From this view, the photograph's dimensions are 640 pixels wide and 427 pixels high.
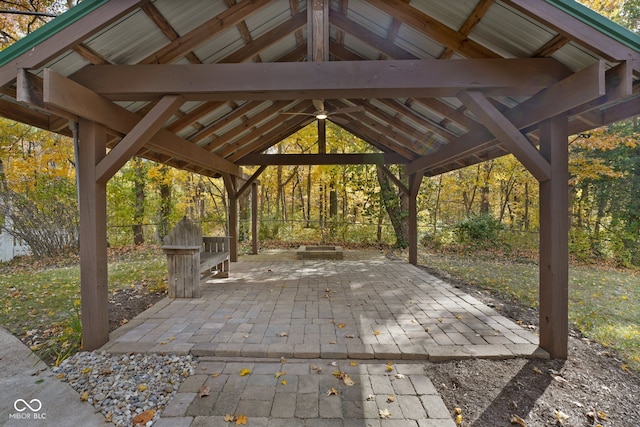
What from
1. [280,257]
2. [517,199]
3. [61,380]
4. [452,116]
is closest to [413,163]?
[452,116]

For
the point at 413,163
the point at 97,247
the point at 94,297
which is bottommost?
the point at 94,297


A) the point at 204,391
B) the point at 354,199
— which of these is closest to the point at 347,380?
the point at 204,391

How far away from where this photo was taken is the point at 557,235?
282 centimetres

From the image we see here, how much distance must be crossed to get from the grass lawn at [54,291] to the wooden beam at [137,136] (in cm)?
188

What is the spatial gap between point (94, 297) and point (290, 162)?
17.9 feet

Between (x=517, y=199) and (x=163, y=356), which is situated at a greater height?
(x=517, y=199)

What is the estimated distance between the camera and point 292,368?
2664 mm

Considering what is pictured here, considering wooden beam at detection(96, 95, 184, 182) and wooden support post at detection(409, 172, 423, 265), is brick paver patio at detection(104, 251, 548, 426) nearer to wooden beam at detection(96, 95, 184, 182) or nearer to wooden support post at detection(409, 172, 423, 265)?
wooden beam at detection(96, 95, 184, 182)

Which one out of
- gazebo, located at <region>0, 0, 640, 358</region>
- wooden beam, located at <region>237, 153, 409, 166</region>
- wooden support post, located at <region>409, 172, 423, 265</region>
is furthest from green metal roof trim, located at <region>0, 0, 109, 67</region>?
wooden support post, located at <region>409, 172, 423, 265</region>

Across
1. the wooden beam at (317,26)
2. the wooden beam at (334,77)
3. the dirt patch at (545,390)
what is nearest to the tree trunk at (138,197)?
the wooden beam at (334,77)

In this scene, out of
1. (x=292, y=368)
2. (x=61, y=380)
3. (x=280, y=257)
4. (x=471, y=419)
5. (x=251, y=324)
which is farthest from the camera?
(x=280, y=257)

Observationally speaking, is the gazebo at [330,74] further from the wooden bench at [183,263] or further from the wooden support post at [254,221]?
the wooden support post at [254,221]

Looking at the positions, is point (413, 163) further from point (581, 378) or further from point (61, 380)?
point (61, 380)
